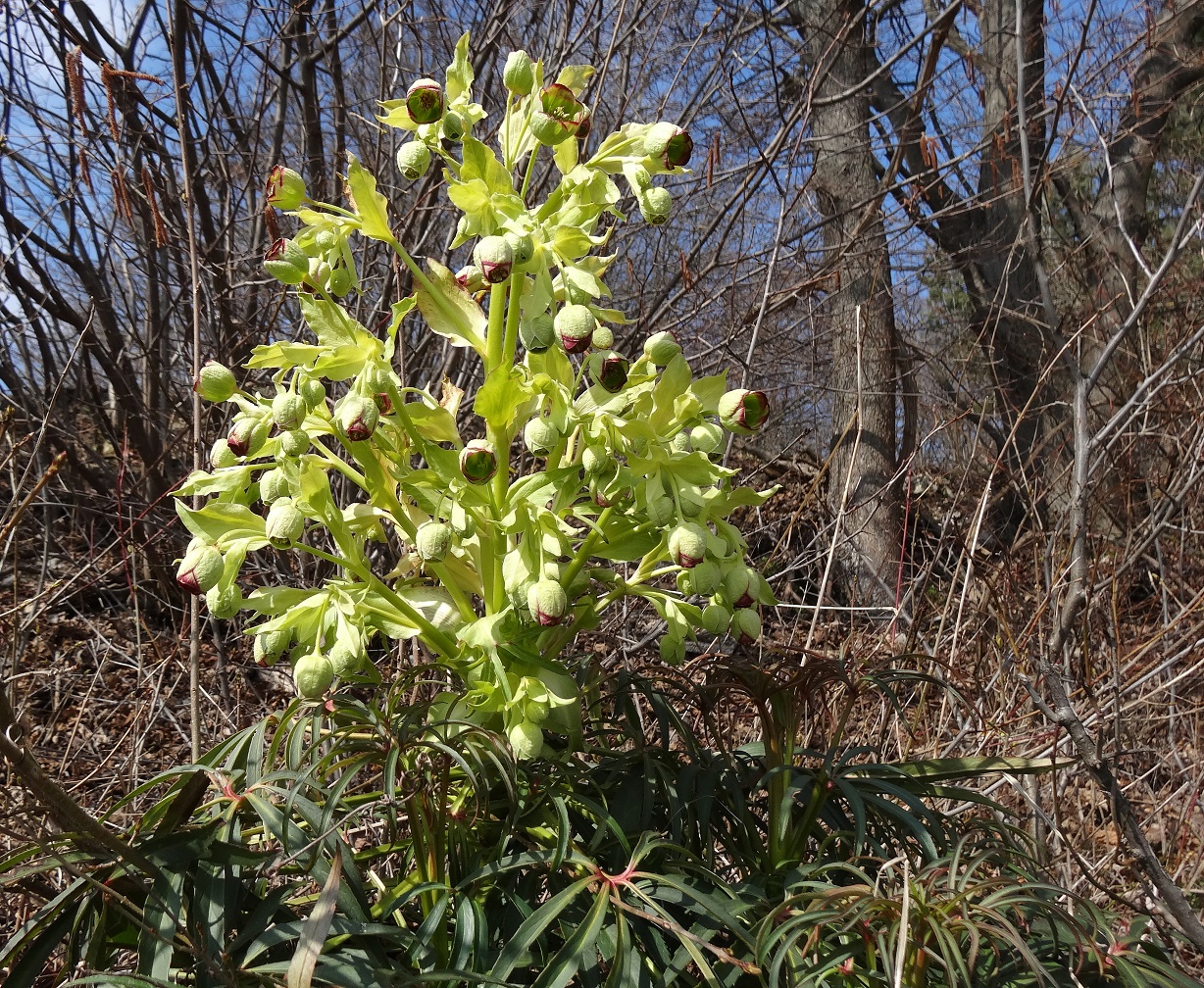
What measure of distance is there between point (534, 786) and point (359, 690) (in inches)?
52.0

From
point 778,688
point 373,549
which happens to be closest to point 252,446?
point 778,688

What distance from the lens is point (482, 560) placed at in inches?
45.4

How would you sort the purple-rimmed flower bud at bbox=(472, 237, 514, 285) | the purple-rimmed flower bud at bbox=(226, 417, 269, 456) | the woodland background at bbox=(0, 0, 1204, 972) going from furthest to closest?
1. the woodland background at bbox=(0, 0, 1204, 972)
2. the purple-rimmed flower bud at bbox=(226, 417, 269, 456)
3. the purple-rimmed flower bud at bbox=(472, 237, 514, 285)

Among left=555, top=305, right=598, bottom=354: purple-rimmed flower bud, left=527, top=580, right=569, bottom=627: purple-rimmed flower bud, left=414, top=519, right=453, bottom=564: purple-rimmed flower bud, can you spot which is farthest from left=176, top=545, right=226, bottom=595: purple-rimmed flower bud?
left=555, top=305, right=598, bottom=354: purple-rimmed flower bud

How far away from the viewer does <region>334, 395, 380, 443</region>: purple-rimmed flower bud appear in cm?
102

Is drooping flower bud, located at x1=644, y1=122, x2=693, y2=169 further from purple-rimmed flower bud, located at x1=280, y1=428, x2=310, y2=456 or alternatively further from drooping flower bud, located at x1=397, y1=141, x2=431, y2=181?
purple-rimmed flower bud, located at x1=280, y1=428, x2=310, y2=456

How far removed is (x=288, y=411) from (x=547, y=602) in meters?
0.36

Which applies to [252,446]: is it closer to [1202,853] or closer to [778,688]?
[778,688]

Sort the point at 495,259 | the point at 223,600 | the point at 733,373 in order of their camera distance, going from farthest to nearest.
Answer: the point at 733,373
the point at 223,600
the point at 495,259

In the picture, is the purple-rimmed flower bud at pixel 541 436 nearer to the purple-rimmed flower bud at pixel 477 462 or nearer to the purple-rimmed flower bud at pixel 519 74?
the purple-rimmed flower bud at pixel 477 462

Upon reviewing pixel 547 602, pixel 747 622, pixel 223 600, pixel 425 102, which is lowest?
pixel 747 622

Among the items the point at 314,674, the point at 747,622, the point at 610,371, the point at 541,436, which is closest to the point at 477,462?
the point at 541,436

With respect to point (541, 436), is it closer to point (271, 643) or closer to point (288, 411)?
point (288, 411)

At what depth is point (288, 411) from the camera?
1021 mm
